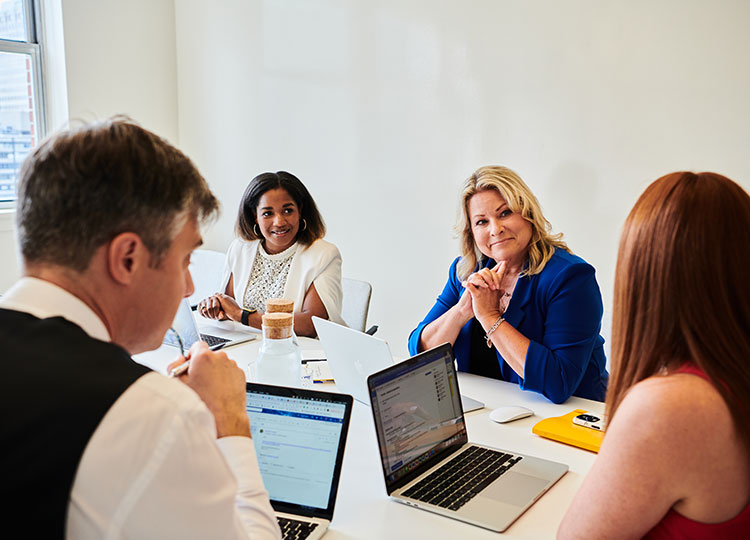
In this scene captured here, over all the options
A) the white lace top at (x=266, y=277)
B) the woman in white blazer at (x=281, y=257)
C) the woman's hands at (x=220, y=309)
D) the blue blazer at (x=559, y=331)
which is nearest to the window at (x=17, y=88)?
the woman in white blazer at (x=281, y=257)

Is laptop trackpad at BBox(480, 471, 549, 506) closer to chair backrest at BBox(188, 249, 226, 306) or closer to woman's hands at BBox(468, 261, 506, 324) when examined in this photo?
woman's hands at BBox(468, 261, 506, 324)

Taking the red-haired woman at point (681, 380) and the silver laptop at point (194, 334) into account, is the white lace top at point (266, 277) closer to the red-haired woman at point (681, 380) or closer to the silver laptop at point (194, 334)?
the silver laptop at point (194, 334)

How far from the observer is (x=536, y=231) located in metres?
2.30

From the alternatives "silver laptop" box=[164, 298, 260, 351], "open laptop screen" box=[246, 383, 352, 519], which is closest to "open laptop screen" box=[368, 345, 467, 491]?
"open laptop screen" box=[246, 383, 352, 519]

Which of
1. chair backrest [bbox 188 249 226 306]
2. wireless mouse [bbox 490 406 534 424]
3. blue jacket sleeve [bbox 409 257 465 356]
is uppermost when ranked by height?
blue jacket sleeve [bbox 409 257 465 356]

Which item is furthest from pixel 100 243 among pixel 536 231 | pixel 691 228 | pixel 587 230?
pixel 587 230

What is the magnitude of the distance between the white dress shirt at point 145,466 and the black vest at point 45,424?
0.03 feet

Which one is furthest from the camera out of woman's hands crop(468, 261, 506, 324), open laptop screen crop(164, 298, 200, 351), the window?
the window

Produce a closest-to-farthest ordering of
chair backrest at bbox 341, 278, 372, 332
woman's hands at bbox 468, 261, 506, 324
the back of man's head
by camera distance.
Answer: the back of man's head → woman's hands at bbox 468, 261, 506, 324 → chair backrest at bbox 341, 278, 372, 332

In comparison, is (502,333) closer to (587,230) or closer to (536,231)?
(536,231)

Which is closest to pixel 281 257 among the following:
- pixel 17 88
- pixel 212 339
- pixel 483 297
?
pixel 212 339

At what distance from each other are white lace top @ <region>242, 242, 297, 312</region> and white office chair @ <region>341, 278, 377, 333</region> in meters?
0.31

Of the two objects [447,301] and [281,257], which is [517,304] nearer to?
[447,301]

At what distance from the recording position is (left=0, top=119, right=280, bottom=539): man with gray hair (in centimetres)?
76
